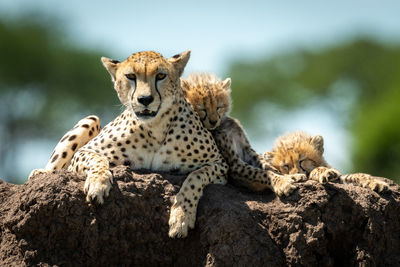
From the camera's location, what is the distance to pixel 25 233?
3.79 metres

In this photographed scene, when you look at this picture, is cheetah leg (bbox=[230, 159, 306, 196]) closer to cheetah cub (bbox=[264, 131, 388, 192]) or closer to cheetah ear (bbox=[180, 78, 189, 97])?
cheetah cub (bbox=[264, 131, 388, 192])

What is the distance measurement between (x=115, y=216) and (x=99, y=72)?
1467 cm

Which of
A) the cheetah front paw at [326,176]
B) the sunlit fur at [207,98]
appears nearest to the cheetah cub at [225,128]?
the sunlit fur at [207,98]

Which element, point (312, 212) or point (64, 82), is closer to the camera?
point (312, 212)

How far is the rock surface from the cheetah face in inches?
17.9

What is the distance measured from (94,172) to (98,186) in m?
0.17

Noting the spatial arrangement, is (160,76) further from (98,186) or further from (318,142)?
(318,142)

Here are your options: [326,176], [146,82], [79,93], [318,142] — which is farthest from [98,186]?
[79,93]

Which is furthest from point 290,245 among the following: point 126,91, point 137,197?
point 126,91

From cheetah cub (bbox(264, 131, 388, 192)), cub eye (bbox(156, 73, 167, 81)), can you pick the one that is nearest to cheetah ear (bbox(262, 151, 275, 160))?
cheetah cub (bbox(264, 131, 388, 192))

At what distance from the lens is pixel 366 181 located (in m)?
4.54

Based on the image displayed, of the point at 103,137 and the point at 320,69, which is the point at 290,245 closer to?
the point at 103,137

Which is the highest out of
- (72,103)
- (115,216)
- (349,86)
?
(349,86)

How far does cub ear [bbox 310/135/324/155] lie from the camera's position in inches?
205
